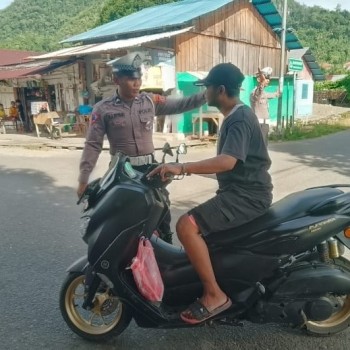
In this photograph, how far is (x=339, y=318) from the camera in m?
2.73

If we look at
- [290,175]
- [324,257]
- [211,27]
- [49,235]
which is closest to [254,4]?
[211,27]

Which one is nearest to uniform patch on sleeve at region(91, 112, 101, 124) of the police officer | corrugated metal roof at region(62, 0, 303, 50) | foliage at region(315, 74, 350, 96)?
the police officer

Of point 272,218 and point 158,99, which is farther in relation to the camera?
point 158,99

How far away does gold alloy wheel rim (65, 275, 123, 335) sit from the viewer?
8.86 ft

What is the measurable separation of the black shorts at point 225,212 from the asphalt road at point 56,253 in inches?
33.9

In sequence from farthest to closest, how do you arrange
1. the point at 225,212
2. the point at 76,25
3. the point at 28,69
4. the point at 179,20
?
1. the point at 76,25
2. the point at 28,69
3. the point at 179,20
4. the point at 225,212

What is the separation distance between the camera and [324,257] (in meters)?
2.56

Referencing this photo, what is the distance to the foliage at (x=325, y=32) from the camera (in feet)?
171

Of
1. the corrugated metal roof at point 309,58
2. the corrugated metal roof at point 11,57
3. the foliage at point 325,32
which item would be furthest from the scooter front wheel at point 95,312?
the foliage at point 325,32

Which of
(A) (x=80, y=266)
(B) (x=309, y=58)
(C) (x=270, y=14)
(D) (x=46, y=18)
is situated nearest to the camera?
(A) (x=80, y=266)

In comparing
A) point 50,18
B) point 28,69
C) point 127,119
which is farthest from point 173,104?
point 50,18

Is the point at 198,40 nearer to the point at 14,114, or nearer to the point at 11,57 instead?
the point at 14,114

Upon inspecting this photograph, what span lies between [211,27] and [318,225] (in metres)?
14.2

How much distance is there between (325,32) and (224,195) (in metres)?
67.1
